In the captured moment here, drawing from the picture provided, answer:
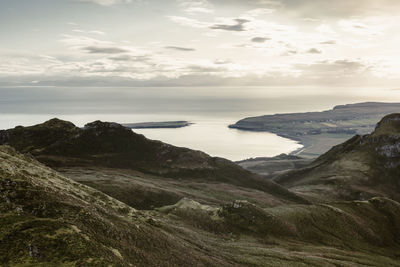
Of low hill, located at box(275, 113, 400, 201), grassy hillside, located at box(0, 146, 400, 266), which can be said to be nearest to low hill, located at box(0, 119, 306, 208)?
grassy hillside, located at box(0, 146, 400, 266)

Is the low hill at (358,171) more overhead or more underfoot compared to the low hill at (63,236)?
more underfoot

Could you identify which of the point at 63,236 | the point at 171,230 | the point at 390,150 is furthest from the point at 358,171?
the point at 63,236

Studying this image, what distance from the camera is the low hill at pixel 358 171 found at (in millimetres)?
145875

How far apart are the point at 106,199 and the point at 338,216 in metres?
64.6

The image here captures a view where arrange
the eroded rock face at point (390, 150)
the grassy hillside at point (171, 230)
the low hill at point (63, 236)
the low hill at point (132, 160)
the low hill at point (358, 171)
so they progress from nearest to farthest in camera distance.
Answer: the low hill at point (63, 236), the grassy hillside at point (171, 230), the low hill at point (132, 160), the low hill at point (358, 171), the eroded rock face at point (390, 150)

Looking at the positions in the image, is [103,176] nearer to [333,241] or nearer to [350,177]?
[333,241]

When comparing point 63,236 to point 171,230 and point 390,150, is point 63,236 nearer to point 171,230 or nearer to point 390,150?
point 171,230

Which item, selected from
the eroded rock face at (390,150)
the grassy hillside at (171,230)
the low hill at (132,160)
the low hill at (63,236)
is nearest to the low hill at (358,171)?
the eroded rock face at (390,150)

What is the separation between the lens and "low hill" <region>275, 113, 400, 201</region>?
146 metres

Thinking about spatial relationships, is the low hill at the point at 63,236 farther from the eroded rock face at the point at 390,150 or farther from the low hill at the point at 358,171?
the eroded rock face at the point at 390,150

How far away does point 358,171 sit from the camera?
161m

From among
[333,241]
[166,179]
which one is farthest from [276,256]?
[166,179]

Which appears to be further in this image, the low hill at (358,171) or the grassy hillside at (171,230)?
the low hill at (358,171)

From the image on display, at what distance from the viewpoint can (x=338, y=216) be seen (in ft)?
277
